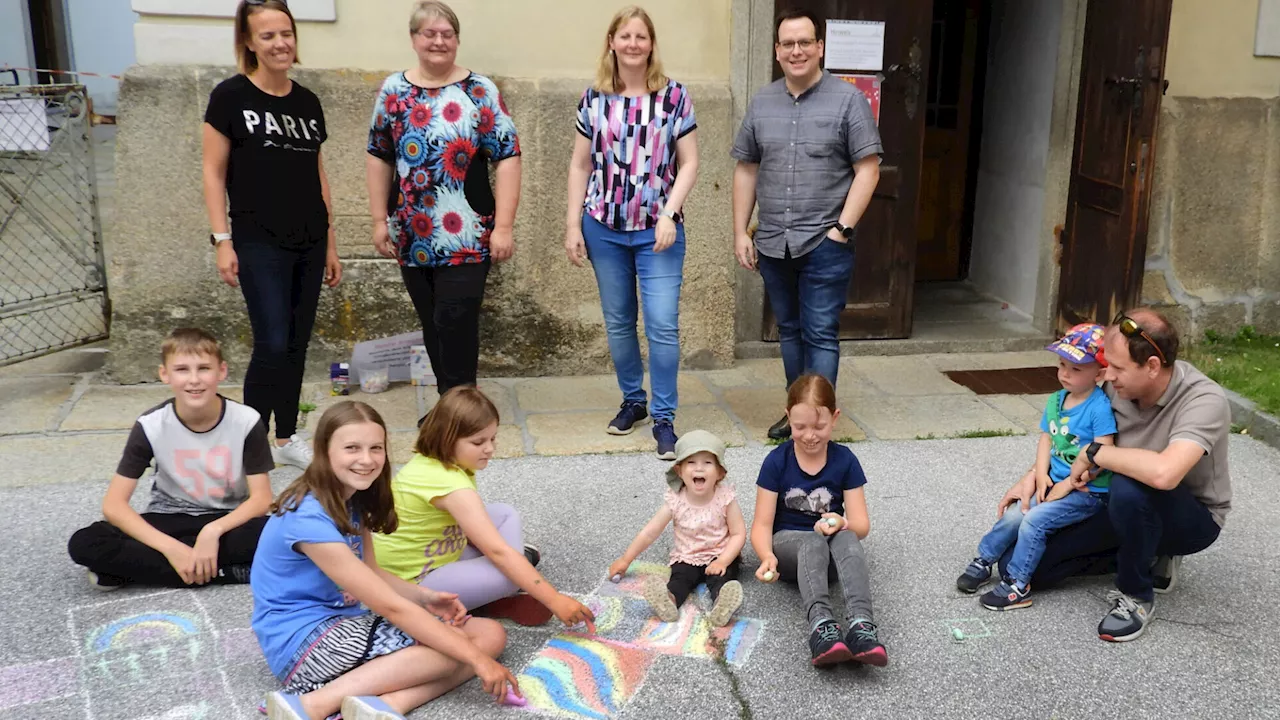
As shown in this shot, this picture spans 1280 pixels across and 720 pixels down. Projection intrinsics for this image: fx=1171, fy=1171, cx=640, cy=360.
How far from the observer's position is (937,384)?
19.5ft

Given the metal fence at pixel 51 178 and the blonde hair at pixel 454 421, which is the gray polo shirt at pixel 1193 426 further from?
the metal fence at pixel 51 178

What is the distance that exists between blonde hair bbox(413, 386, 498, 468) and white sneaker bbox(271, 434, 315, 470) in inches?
61.1

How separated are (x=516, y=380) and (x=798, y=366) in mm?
1618

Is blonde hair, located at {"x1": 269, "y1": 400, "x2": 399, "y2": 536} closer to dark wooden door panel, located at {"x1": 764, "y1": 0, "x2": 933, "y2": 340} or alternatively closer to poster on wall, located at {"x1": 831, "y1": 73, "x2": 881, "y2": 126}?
dark wooden door panel, located at {"x1": 764, "y1": 0, "x2": 933, "y2": 340}

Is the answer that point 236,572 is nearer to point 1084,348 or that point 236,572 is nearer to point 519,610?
point 519,610

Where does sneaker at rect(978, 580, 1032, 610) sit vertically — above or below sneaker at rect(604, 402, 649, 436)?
below

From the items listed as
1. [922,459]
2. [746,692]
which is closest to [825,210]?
[922,459]

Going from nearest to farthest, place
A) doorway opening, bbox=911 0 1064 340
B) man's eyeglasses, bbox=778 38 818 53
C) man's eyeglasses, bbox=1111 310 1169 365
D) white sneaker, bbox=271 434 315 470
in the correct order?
1. man's eyeglasses, bbox=1111 310 1169 365
2. man's eyeglasses, bbox=778 38 818 53
3. white sneaker, bbox=271 434 315 470
4. doorway opening, bbox=911 0 1064 340

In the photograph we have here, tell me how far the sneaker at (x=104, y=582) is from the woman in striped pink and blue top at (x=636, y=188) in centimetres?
210

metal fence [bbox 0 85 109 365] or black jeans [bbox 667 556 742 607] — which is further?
metal fence [bbox 0 85 109 365]

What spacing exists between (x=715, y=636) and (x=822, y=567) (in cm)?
37

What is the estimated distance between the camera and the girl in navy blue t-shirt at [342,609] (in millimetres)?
2811

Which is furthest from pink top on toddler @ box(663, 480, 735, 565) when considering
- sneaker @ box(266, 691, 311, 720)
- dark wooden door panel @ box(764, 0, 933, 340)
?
dark wooden door panel @ box(764, 0, 933, 340)

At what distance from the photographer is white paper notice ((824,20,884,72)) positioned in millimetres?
6062
